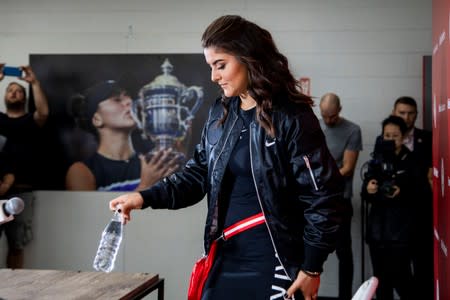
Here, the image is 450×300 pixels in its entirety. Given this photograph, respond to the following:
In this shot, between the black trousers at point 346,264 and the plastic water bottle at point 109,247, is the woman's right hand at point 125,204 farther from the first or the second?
the black trousers at point 346,264

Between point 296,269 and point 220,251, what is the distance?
0.24 m

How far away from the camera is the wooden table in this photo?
6.02 feet

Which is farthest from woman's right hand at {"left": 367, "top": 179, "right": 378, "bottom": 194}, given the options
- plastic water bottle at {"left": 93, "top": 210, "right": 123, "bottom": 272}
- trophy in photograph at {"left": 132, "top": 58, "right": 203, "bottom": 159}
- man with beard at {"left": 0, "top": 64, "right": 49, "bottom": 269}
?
man with beard at {"left": 0, "top": 64, "right": 49, "bottom": 269}

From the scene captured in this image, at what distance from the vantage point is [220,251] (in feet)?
5.70

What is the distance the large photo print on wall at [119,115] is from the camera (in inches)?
189

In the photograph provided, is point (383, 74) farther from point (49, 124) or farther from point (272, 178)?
point (272, 178)

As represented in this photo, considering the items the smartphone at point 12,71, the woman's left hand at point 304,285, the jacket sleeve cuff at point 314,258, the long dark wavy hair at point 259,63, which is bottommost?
the woman's left hand at point 304,285

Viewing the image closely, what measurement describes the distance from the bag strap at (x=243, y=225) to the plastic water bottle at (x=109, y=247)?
0.41m

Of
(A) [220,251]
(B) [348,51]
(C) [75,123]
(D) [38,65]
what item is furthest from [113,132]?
(A) [220,251]

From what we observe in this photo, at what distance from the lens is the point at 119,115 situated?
488 cm

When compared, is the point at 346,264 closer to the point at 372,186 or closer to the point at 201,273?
the point at 372,186

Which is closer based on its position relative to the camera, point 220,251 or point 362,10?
point 220,251

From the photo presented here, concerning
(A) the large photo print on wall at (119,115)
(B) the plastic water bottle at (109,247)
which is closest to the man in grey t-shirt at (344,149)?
(A) the large photo print on wall at (119,115)

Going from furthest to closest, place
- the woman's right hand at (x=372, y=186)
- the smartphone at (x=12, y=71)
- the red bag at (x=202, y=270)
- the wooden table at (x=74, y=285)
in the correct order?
the smartphone at (x=12, y=71) < the woman's right hand at (x=372, y=186) < the wooden table at (x=74, y=285) < the red bag at (x=202, y=270)
